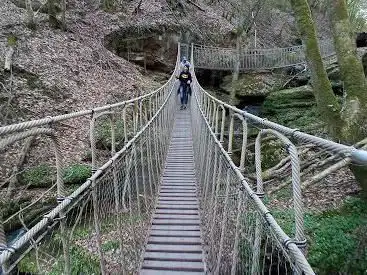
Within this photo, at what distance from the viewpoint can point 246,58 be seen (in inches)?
648

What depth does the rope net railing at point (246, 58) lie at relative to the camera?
1659cm

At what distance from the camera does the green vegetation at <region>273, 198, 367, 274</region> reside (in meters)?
4.89

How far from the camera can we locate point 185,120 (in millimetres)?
12258

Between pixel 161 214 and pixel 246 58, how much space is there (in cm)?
1212

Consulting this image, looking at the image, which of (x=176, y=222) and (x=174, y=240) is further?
(x=176, y=222)

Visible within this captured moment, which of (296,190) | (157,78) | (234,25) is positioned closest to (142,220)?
(296,190)

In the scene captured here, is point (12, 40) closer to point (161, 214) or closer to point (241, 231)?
point (161, 214)

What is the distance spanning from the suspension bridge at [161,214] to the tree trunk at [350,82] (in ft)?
5.84

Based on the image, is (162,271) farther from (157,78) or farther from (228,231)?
(157,78)

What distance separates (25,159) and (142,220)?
11.7 feet

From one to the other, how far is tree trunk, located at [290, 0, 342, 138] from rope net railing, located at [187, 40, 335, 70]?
10133 millimetres

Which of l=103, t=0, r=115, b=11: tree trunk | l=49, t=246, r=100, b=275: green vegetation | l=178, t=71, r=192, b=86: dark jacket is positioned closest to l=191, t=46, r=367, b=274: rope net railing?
l=49, t=246, r=100, b=275: green vegetation

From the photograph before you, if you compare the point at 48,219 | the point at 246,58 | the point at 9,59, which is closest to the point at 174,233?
the point at 48,219

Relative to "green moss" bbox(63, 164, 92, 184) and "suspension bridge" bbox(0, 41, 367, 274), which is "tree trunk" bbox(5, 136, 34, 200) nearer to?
"suspension bridge" bbox(0, 41, 367, 274)
